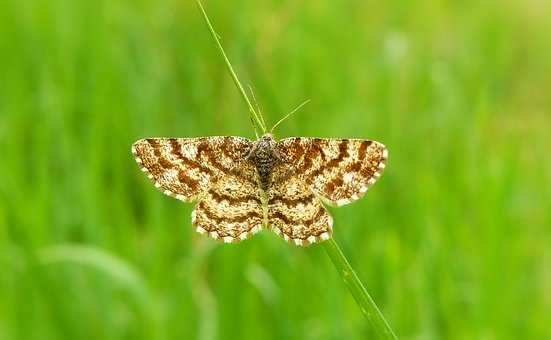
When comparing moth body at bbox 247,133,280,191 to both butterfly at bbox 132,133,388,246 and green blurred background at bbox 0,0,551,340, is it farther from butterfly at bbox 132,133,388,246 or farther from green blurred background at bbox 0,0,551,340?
green blurred background at bbox 0,0,551,340

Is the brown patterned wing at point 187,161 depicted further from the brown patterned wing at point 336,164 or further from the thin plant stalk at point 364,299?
the thin plant stalk at point 364,299

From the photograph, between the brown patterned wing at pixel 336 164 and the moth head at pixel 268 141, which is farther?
the moth head at pixel 268 141

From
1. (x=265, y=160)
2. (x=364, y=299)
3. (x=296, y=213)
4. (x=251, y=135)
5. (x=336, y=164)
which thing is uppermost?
(x=251, y=135)

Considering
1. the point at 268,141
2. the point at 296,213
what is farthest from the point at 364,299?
the point at 268,141

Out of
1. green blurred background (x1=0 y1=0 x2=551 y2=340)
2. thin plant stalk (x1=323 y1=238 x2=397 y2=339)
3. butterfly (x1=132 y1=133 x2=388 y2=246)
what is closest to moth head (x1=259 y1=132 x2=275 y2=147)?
butterfly (x1=132 y1=133 x2=388 y2=246)

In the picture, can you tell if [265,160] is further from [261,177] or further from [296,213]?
[296,213]

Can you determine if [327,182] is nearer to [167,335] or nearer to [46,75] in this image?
[167,335]

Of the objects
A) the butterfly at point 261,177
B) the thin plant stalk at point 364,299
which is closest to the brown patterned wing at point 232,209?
the butterfly at point 261,177
